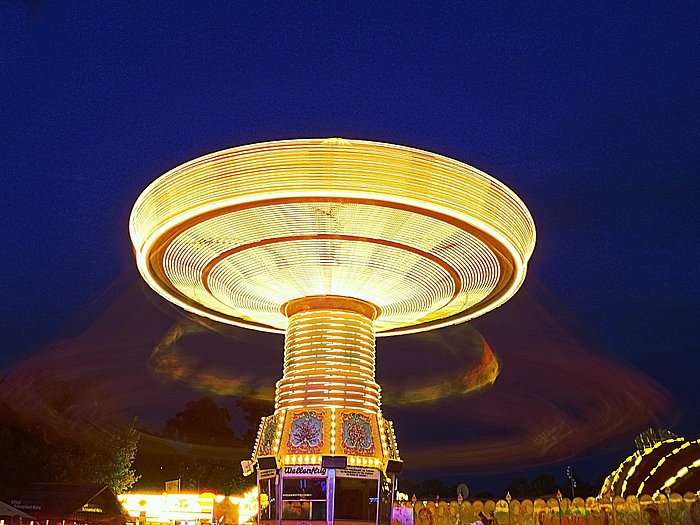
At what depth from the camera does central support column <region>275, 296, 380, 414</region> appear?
21453mm

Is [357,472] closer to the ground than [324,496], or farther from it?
farther from it

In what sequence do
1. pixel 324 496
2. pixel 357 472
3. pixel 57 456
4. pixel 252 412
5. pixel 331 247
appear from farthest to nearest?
pixel 252 412, pixel 57 456, pixel 357 472, pixel 324 496, pixel 331 247

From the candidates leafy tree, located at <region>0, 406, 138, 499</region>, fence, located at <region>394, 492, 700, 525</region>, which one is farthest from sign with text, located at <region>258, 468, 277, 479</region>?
leafy tree, located at <region>0, 406, 138, 499</region>

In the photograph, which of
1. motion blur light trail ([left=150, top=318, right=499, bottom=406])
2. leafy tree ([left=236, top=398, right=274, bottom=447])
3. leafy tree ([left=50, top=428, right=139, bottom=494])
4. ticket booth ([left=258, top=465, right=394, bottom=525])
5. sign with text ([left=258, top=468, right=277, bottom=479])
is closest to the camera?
ticket booth ([left=258, top=465, right=394, bottom=525])

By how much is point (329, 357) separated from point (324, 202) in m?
5.30

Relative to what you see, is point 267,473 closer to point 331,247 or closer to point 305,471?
point 305,471

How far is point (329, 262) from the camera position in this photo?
20.5 m

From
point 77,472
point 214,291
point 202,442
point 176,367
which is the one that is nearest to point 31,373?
point 176,367

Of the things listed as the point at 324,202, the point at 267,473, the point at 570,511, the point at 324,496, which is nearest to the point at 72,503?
the point at 267,473

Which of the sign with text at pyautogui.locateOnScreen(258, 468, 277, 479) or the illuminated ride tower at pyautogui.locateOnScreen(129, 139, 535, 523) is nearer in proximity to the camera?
the illuminated ride tower at pyautogui.locateOnScreen(129, 139, 535, 523)

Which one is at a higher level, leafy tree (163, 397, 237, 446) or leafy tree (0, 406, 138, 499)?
leafy tree (163, 397, 237, 446)

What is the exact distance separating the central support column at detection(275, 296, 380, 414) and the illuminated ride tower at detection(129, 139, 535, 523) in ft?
0.13

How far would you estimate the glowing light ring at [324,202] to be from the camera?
688 inches

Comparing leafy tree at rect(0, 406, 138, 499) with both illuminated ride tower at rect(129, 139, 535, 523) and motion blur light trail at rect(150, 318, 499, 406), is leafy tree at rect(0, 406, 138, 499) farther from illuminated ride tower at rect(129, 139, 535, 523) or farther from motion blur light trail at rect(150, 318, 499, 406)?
illuminated ride tower at rect(129, 139, 535, 523)
